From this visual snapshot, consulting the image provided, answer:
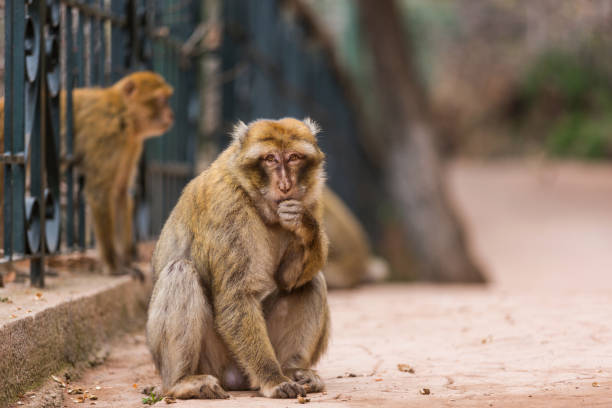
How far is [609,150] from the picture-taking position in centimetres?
2577

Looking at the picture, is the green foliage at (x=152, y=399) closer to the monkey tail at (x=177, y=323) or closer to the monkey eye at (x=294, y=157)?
the monkey tail at (x=177, y=323)

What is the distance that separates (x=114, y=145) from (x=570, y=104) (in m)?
23.2

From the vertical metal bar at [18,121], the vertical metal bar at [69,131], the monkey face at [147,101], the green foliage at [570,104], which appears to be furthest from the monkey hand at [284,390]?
the green foliage at [570,104]

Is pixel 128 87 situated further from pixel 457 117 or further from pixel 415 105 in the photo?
pixel 457 117

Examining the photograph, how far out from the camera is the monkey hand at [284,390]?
146 inches

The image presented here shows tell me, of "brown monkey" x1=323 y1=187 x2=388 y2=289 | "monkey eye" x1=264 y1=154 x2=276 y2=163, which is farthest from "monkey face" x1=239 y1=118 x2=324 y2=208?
"brown monkey" x1=323 y1=187 x2=388 y2=289

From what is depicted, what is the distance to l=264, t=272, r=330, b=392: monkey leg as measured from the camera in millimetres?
4027

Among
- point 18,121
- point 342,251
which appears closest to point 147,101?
point 18,121

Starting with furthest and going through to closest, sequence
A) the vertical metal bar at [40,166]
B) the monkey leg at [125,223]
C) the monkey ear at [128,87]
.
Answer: the monkey leg at [125,223], the monkey ear at [128,87], the vertical metal bar at [40,166]

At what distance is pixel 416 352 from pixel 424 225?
9166 millimetres

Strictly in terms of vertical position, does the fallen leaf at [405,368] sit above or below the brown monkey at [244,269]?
below

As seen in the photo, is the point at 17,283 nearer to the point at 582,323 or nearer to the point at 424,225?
the point at 582,323

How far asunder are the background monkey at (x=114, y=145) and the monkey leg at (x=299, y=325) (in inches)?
86.3

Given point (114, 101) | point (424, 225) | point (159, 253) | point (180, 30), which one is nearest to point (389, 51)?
point (424, 225)
